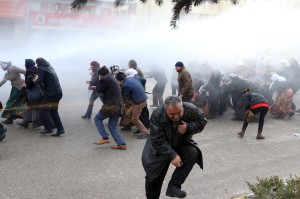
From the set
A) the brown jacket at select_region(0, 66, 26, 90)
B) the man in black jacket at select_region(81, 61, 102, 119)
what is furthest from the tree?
the man in black jacket at select_region(81, 61, 102, 119)

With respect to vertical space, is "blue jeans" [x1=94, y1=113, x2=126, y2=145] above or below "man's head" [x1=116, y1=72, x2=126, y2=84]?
below

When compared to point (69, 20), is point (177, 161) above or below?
below

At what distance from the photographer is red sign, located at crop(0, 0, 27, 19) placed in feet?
69.6

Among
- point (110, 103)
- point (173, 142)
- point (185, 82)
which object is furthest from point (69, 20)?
point (173, 142)

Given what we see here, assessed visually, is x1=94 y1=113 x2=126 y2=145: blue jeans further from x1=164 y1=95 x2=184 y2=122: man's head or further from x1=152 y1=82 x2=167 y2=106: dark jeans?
x1=152 y1=82 x2=167 y2=106: dark jeans

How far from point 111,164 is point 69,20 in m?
18.9

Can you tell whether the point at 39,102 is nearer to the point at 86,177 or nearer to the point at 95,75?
the point at 95,75

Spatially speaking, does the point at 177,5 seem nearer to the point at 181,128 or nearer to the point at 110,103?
the point at 181,128

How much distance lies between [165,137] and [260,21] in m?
13.5

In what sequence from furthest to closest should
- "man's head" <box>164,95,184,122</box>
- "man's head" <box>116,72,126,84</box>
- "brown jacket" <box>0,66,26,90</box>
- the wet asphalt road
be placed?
"brown jacket" <box>0,66,26,90</box>, "man's head" <box>116,72,126,84</box>, the wet asphalt road, "man's head" <box>164,95,184,122</box>

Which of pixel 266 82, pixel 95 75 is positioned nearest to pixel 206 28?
pixel 266 82

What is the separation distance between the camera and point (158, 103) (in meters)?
11.1

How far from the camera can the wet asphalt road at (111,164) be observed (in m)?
5.13

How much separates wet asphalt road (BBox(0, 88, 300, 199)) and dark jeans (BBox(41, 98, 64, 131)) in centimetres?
24
